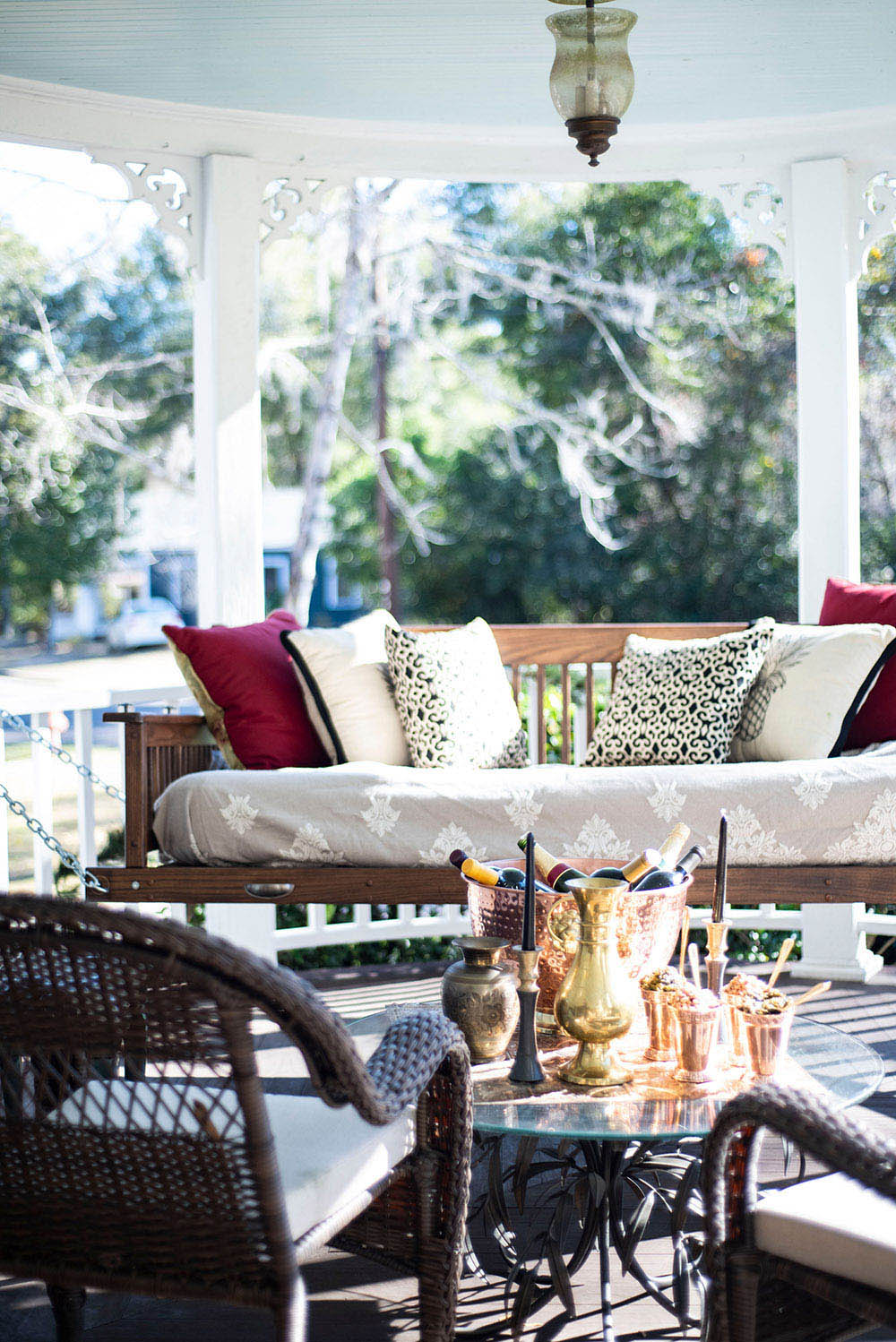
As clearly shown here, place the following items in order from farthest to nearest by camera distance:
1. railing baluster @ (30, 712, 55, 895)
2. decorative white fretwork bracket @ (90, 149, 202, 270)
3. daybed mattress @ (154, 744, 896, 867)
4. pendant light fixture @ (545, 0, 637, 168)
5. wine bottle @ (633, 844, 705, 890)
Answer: decorative white fretwork bracket @ (90, 149, 202, 270) < railing baluster @ (30, 712, 55, 895) < daybed mattress @ (154, 744, 896, 867) < pendant light fixture @ (545, 0, 637, 168) < wine bottle @ (633, 844, 705, 890)

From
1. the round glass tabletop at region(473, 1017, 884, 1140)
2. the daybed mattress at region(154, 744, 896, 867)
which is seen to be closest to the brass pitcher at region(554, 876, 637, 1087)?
the round glass tabletop at region(473, 1017, 884, 1140)

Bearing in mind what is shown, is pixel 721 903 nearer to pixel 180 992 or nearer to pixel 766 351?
pixel 180 992

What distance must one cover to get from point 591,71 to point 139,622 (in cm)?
990

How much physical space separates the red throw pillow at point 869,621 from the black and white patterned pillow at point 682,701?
286mm

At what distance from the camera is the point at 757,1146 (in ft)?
5.02

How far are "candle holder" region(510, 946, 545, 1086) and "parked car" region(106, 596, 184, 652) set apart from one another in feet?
34.4

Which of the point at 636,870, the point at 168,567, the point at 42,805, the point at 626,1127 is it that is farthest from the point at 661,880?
the point at 168,567

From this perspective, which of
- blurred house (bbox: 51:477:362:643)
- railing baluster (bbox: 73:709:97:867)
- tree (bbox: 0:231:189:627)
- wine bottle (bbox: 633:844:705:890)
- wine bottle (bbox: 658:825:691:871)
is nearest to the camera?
wine bottle (bbox: 633:844:705:890)

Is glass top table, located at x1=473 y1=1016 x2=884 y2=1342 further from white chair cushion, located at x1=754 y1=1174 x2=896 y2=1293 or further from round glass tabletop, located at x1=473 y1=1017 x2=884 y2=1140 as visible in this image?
white chair cushion, located at x1=754 y1=1174 x2=896 y2=1293

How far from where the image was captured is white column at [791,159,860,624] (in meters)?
4.26

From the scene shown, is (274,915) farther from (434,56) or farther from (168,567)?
(168,567)

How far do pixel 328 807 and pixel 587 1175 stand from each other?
1339 mm

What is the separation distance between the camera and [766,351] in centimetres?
1112

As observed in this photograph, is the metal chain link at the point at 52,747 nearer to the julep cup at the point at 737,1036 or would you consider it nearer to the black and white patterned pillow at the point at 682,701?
the black and white patterned pillow at the point at 682,701
